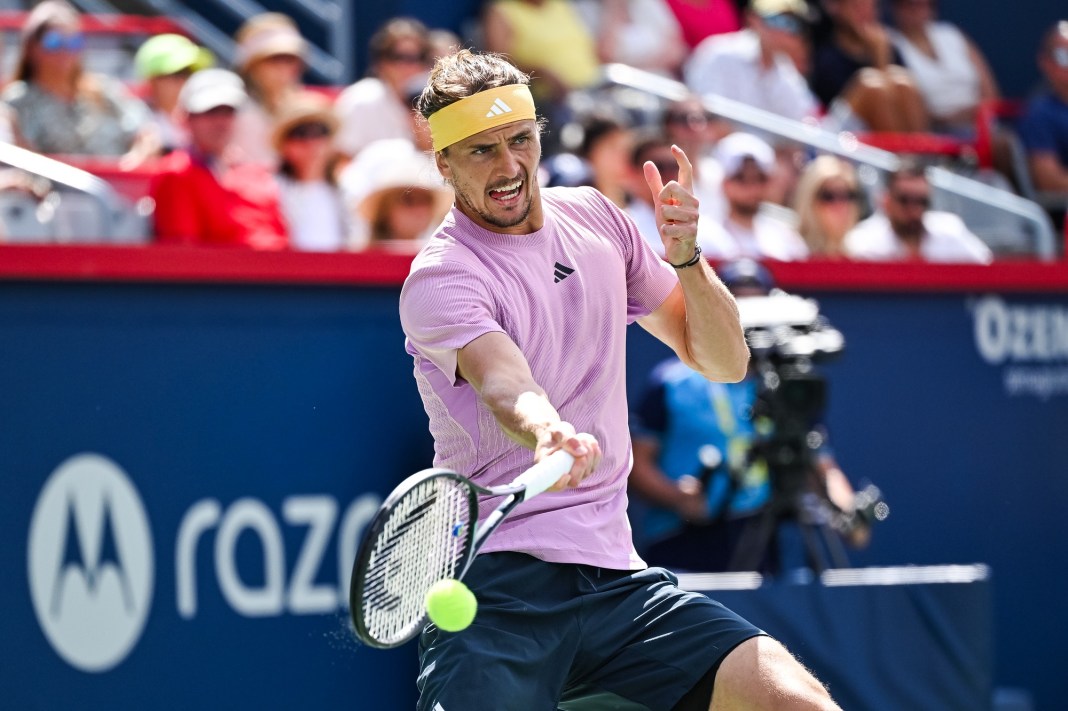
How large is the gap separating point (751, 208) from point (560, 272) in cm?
458

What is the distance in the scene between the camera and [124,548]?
5.54m

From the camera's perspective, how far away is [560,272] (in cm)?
380

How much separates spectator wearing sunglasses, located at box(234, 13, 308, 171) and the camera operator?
2650mm

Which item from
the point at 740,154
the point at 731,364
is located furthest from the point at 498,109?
the point at 740,154

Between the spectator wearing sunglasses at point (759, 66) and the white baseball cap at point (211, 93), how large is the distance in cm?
346

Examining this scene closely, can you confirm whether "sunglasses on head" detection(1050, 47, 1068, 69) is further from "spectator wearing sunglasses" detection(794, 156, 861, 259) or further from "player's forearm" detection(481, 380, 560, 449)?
"player's forearm" detection(481, 380, 560, 449)

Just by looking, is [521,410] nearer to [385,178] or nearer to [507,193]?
[507,193]

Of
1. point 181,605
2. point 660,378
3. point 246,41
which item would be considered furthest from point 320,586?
point 246,41

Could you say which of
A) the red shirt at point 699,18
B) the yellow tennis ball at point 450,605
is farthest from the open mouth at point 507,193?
the red shirt at point 699,18

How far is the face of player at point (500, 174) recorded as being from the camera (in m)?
3.74

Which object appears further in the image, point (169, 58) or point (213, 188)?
point (169, 58)

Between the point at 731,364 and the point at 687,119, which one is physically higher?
the point at 731,364

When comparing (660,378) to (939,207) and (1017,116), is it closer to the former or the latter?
(939,207)

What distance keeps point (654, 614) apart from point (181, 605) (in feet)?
7.74
